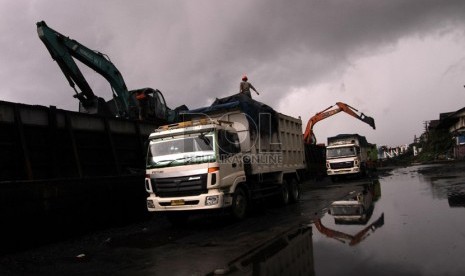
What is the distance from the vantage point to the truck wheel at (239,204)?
11148 mm

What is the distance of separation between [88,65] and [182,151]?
26.8 ft

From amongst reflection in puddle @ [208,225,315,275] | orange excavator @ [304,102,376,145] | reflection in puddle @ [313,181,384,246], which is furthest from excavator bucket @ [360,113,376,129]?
reflection in puddle @ [208,225,315,275]

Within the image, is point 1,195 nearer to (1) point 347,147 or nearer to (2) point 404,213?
(2) point 404,213

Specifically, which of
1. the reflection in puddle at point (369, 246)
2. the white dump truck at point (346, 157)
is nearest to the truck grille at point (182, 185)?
the reflection in puddle at point (369, 246)

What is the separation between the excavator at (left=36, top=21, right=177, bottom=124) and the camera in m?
14.7

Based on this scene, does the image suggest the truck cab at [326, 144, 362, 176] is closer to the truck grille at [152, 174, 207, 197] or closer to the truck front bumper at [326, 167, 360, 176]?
the truck front bumper at [326, 167, 360, 176]

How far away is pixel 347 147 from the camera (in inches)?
1136

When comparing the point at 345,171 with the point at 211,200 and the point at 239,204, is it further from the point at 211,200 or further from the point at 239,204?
the point at 211,200

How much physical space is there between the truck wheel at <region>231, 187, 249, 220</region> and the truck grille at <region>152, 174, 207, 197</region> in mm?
1189

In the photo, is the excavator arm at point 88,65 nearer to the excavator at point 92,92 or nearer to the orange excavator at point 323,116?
the excavator at point 92,92

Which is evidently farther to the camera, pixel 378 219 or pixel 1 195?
pixel 378 219

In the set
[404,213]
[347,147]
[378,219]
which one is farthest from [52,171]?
[347,147]

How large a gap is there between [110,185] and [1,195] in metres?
3.51

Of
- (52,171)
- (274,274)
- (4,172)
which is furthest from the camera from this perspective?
(52,171)
